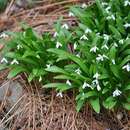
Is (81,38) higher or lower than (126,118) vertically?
higher

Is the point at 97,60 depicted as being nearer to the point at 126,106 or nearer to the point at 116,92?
the point at 116,92

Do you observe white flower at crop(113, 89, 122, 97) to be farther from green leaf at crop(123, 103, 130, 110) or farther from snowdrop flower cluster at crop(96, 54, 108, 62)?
snowdrop flower cluster at crop(96, 54, 108, 62)

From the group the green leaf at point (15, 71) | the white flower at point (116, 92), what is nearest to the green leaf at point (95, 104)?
the white flower at point (116, 92)

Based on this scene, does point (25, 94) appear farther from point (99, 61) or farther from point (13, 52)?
point (99, 61)

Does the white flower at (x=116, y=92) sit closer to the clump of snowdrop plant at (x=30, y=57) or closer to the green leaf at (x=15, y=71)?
the clump of snowdrop plant at (x=30, y=57)

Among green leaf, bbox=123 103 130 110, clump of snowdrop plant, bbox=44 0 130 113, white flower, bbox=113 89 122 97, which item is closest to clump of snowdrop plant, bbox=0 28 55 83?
clump of snowdrop plant, bbox=44 0 130 113

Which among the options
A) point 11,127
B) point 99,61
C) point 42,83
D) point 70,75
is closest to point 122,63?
point 99,61

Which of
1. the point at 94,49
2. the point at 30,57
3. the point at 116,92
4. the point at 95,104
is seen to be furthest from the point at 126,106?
the point at 30,57

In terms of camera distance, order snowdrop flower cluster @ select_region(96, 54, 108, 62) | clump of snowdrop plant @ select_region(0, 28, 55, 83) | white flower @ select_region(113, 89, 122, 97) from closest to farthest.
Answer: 1. white flower @ select_region(113, 89, 122, 97)
2. snowdrop flower cluster @ select_region(96, 54, 108, 62)
3. clump of snowdrop plant @ select_region(0, 28, 55, 83)
